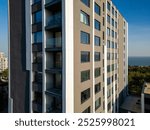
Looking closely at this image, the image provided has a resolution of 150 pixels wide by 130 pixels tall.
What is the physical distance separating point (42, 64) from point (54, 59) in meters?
0.83

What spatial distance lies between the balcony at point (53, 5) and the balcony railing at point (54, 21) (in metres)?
0.49

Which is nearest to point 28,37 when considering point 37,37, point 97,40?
point 37,37

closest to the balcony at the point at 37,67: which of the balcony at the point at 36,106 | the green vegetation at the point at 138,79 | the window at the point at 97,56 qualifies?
the balcony at the point at 36,106

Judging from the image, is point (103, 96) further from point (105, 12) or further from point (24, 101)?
point (105, 12)

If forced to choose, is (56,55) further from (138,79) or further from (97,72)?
(138,79)

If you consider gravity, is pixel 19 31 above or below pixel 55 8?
below

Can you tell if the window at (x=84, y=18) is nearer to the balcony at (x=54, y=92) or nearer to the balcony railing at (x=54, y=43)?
the balcony railing at (x=54, y=43)

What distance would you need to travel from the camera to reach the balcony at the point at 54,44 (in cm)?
855

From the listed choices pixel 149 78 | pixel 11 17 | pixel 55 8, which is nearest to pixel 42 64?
pixel 55 8

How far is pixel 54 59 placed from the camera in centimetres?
984

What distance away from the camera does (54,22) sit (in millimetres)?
8742

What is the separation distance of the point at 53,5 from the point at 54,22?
1029 millimetres

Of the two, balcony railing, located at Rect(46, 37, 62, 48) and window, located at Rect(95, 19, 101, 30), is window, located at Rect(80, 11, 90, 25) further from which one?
balcony railing, located at Rect(46, 37, 62, 48)

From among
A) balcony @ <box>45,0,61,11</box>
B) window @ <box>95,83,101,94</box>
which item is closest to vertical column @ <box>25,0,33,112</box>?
balcony @ <box>45,0,61,11</box>
